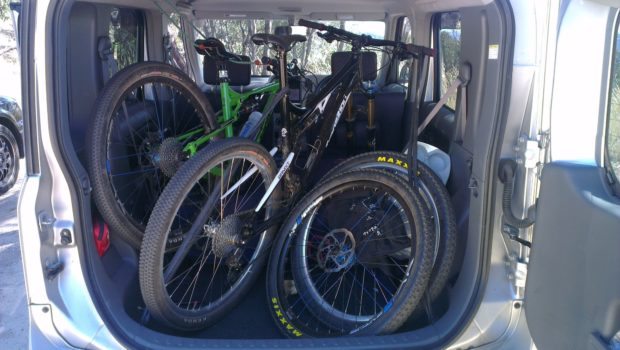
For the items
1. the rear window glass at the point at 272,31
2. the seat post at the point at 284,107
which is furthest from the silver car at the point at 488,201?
the rear window glass at the point at 272,31

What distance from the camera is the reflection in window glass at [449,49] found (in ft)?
11.2

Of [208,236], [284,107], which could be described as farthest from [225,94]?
[208,236]

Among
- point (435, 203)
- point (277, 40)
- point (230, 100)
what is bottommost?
point (435, 203)

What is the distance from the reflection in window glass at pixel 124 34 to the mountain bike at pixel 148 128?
0.79 feet

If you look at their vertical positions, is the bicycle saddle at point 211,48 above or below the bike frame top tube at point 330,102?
above

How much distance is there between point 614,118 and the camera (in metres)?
1.57

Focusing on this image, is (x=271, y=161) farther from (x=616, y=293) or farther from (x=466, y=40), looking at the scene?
(x=616, y=293)

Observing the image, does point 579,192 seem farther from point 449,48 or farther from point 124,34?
point 124,34

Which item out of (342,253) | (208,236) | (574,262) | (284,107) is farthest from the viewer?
(284,107)

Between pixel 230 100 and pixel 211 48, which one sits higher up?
pixel 211 48

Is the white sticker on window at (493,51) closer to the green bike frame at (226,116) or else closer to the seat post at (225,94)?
the green bike frame at (226,116)

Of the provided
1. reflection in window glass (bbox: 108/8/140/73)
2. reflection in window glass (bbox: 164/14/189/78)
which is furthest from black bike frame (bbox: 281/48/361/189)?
reflection in window glass (bbox: 164/14/189/78)

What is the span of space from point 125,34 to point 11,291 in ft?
6.86

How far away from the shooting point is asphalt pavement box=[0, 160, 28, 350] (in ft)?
10.5
